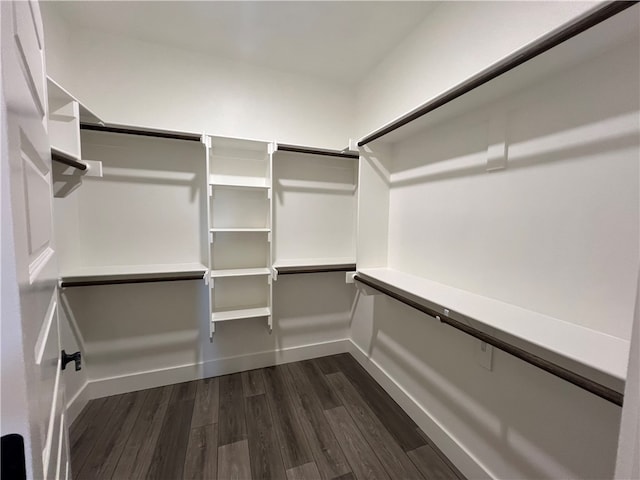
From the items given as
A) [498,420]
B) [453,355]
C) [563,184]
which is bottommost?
[498,420]

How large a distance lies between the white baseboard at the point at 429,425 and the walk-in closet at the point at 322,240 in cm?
2

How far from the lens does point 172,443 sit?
1588mm

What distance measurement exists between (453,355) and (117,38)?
3.09 metres

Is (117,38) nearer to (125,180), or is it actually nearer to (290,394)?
(125,180)

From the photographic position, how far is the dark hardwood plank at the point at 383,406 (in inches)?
64.4

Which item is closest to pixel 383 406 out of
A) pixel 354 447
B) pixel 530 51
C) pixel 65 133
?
pixel 354 447

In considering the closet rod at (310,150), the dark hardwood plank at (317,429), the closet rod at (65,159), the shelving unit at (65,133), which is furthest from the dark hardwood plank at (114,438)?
the closet rod at (310,150)

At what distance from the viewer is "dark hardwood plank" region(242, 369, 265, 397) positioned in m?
2.05

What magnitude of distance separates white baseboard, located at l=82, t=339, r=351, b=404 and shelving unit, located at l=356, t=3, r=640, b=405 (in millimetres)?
1312

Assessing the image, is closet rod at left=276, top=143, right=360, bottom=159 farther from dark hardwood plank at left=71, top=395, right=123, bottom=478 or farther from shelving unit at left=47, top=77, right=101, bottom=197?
dark hardwood plank at left=71, top=395, right=123, bottom=478

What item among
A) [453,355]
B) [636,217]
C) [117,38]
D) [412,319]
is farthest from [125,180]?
[636,217]

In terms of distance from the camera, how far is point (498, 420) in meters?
1.26

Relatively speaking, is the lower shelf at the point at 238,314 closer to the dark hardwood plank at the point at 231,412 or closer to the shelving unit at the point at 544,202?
the dark hardwood plank at the point at 231,412

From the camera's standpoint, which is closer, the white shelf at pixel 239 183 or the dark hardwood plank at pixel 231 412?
the dark hardwood plank at pixel 231 412
